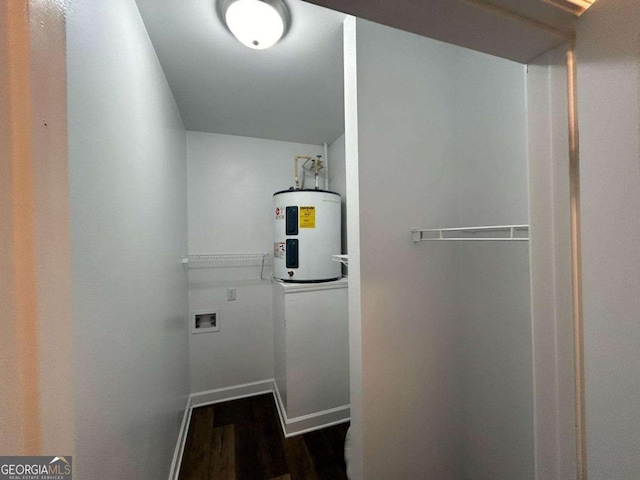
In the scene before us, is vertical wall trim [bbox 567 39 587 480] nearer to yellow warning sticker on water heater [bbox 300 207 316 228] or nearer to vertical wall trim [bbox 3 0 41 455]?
vertical wall trim [bbox 3 0 41 455]

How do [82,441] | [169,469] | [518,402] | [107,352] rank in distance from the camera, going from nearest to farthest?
[82,441]
[107,352]
[518,402]
[169,469]

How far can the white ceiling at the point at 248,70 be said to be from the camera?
3.44 feet

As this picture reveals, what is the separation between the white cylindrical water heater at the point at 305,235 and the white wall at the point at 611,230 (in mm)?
1509

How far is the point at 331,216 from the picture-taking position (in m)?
1.94

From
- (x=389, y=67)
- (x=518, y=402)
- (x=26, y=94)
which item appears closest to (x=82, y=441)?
(x=26, y=94)

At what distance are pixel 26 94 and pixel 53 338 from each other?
27 centimetres

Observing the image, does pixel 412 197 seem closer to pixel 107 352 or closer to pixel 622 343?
pixel 622 343

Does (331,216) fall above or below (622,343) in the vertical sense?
above

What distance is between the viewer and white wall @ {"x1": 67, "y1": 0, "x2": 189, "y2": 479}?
57cm

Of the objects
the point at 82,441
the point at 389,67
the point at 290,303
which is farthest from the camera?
the point at 290,303

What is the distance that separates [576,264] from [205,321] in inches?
94.1

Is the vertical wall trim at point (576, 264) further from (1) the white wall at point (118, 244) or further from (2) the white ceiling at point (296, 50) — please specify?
(1) the white wall at point (118, 244)

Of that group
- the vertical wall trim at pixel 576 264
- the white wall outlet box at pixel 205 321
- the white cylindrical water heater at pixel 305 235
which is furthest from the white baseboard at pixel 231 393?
the vertical wall trim at pixel 576 264

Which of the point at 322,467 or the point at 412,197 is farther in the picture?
the point at 322,467
